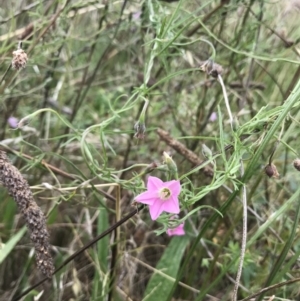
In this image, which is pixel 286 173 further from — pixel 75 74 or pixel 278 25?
pixel 75 74

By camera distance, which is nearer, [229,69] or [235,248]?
[235,248]

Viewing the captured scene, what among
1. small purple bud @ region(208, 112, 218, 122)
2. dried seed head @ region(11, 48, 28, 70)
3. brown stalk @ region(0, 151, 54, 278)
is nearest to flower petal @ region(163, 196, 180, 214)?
brown stalk @ region(0, 151, 54, 278)

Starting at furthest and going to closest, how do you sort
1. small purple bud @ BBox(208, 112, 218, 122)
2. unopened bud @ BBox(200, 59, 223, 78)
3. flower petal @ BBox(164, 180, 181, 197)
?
small purple bud @ BBox(208, 112, 218, 122)
unopened bud @ BBox(200, 59, 223, 78)
flower petal @ BBox(164, 180, 181, 197)

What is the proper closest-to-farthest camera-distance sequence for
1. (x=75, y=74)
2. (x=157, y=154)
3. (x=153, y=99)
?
(x=157, y=154) < (x=153, y=99) < (x=75, y=74)

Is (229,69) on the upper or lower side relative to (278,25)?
lower

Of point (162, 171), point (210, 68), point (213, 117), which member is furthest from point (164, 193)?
point (213, 117)

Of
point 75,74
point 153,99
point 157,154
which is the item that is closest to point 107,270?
point 157,154

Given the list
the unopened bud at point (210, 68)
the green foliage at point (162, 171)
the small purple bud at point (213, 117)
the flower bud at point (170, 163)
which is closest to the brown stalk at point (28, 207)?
the green foliage at point (162, 171)

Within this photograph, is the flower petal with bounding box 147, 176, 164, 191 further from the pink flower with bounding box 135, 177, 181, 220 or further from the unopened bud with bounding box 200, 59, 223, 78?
the unopened bud with bounding box 200, 59, 223, 78
